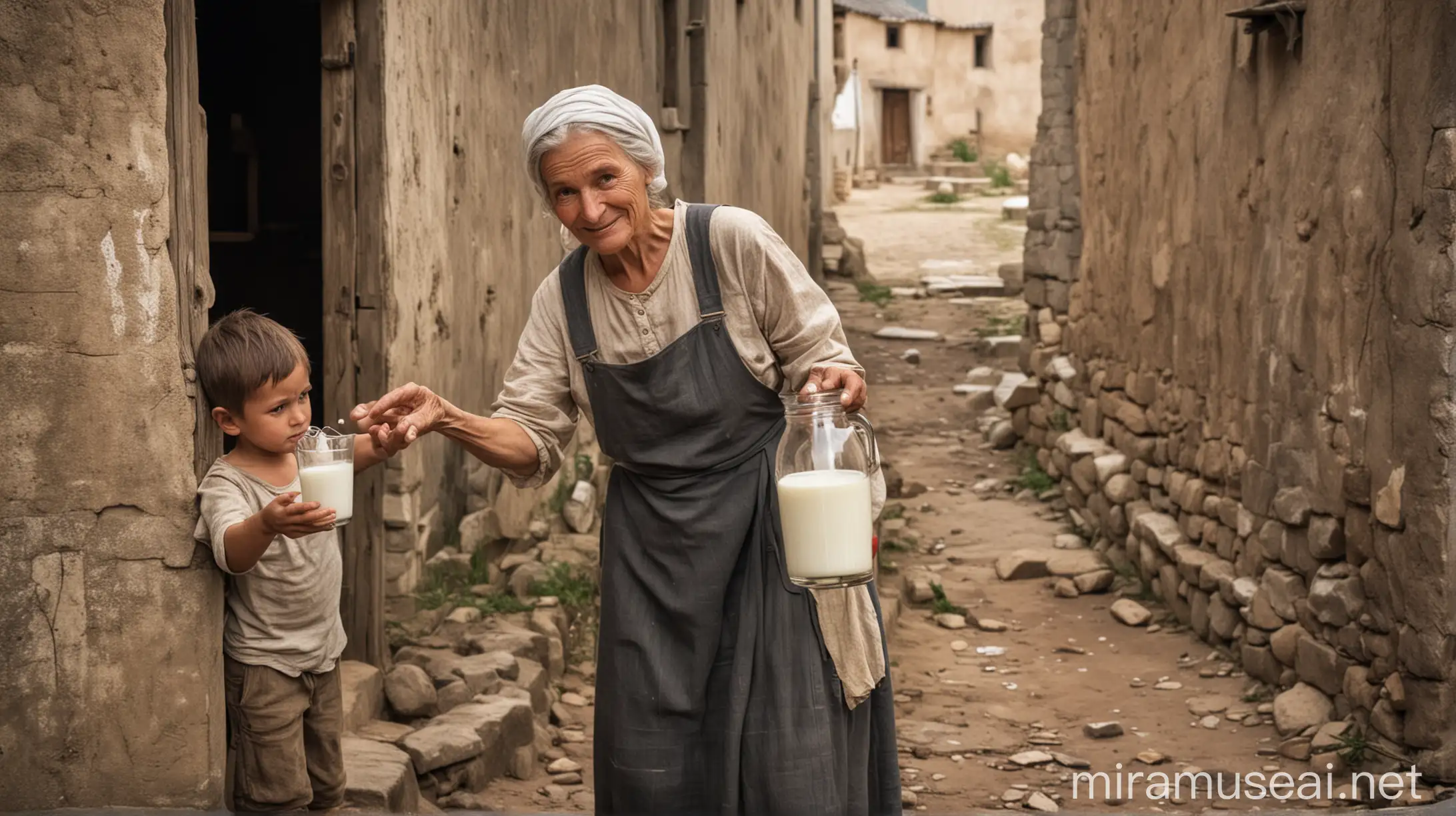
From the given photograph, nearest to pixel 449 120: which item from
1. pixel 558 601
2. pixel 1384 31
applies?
pixel 558 601

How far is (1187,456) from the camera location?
6.80 m

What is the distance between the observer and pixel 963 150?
117ft

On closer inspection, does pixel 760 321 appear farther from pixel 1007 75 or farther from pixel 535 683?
pixel 1007 75

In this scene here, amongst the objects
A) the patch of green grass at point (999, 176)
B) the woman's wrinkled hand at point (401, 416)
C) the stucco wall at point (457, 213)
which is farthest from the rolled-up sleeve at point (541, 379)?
the patch of green grass at point (999, 176)

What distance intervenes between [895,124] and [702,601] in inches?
1365

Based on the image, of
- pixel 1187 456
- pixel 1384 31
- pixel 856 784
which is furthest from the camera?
pixel 1187 456

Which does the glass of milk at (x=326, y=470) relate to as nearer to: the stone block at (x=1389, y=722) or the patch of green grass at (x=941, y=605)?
the stone block at (x=1389, y=722)

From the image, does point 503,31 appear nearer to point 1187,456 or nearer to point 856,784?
point 1187,456

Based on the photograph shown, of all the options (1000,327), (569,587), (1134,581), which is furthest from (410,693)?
(1000,327)

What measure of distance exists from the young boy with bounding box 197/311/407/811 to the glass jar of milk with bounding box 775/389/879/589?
0.98 meters

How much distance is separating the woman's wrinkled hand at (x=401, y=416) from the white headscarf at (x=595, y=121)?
43cm

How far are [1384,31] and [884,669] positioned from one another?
2903 millimetres

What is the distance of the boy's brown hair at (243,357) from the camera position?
3.04 m

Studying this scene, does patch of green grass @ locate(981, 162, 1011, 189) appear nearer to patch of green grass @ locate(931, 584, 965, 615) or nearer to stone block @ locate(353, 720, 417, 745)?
patch of green grass @ locate(931, 584, 965, 615)
